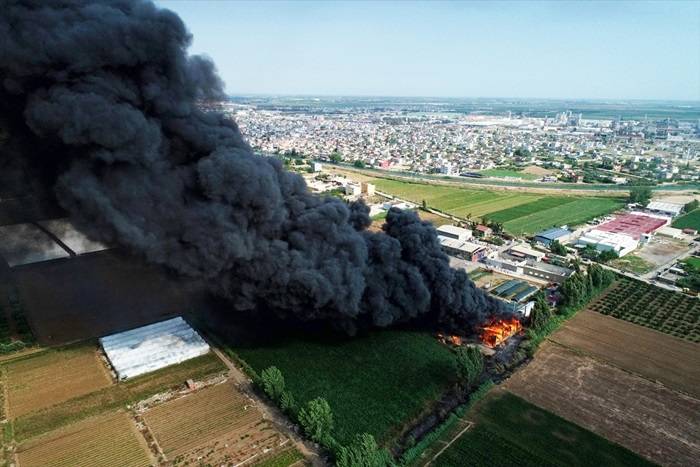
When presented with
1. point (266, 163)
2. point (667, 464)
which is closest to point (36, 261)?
point (266, 163)

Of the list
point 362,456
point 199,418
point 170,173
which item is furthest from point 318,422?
point 170,173

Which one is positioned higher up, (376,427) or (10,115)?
(10,115)

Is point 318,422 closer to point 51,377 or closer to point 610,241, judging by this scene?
point 51,377

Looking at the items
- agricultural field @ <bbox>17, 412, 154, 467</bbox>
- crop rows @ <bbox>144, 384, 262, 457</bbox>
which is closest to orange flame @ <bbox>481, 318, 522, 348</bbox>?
crop rows @ <bbox>144, 384, 262, 457</bbox>

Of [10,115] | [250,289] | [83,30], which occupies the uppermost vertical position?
[83,30]

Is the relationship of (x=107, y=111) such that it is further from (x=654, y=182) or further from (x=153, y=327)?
(x=654, y=182)

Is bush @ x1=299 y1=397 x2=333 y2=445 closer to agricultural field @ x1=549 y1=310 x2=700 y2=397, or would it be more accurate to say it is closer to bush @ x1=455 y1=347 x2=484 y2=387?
bush @ x1=455 y1=347 x2=484 y2=387

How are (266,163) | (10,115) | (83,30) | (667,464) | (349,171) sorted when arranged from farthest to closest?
1. (349,171)
2. (266,163)
3. (667,464)
4. (10,115)
5. (83,30)
